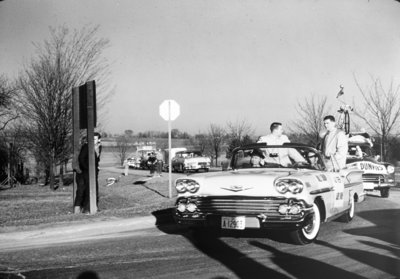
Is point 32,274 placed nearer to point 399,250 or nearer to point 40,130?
point 399,250

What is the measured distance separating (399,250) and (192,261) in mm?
2542

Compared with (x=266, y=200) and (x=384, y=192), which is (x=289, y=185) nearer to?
(x=266, y=200)

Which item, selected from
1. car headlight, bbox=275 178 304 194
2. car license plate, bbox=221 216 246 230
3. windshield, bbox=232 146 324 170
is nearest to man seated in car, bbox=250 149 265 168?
windshield, bbox=232 146 324 170

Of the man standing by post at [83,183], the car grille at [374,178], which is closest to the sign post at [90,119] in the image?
the man standing by post at [83,183]

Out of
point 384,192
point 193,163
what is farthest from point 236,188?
point 193,163

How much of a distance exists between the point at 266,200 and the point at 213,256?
946mm

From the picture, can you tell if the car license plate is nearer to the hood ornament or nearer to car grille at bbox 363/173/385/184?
the hood ornament

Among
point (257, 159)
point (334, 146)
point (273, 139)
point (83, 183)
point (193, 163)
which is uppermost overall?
point (273, 139)

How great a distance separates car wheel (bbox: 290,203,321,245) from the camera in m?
5.83

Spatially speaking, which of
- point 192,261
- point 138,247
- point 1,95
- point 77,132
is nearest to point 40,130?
point 1,95

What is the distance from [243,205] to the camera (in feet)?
18.5

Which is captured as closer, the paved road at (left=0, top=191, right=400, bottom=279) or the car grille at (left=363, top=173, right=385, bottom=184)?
the paved road at (left=0, top=191, right=400, bottom=279)

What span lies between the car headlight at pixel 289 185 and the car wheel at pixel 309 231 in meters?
0.44

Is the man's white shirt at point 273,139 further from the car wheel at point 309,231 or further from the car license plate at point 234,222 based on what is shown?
the car license plate at point 234,222
